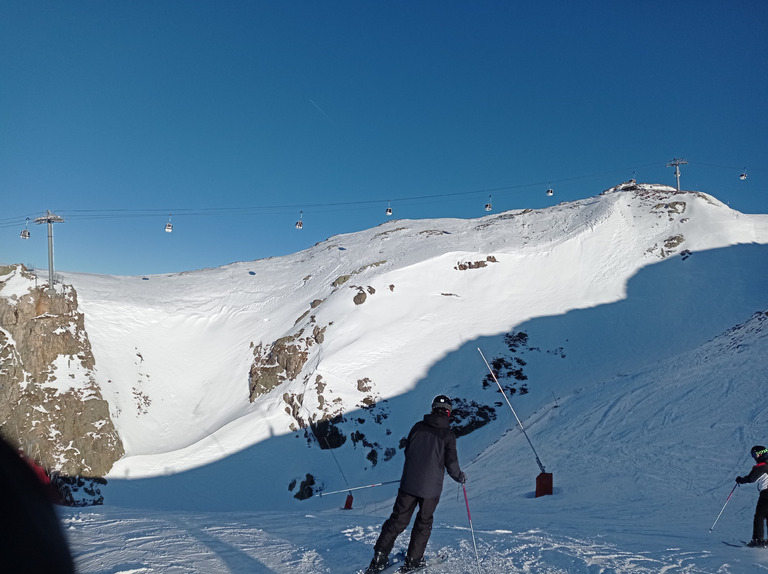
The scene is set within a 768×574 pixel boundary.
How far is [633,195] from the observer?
49.6m

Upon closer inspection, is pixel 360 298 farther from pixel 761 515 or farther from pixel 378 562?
pixel 378 562

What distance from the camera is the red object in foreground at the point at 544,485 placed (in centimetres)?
1296

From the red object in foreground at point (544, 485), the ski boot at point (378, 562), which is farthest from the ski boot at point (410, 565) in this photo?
the red object in foreground at point (544, 485)

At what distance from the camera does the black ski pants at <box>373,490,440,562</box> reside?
225 inches

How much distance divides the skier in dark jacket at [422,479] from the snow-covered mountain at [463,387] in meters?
0.71

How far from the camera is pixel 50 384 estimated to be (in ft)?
94.4

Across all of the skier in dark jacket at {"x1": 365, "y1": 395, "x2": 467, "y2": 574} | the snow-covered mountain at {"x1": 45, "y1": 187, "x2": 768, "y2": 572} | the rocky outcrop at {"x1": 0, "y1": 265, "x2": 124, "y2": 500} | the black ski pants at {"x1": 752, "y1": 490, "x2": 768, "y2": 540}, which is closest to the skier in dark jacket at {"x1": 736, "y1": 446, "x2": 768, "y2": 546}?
the black ski pants at {"x1": 752, "y1": 490, "x2": 768, "y2": 540}

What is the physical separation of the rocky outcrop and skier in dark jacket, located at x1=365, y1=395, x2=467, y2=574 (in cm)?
2500

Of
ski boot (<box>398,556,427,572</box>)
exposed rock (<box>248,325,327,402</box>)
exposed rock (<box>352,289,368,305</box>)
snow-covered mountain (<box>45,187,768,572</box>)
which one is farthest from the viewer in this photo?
exposed rock (<box>352,289,368,305</box>)

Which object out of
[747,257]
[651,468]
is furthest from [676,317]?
[651,468]

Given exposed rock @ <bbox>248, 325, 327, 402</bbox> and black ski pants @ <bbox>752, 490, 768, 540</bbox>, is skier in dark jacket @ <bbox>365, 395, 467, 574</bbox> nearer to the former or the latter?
black ski pants @ <bbox>752, 490, 768, 540</bbox>

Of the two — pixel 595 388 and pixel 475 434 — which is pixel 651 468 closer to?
pixel 595 388

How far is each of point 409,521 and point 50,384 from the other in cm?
2993

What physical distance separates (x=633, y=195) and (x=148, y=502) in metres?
47.3
